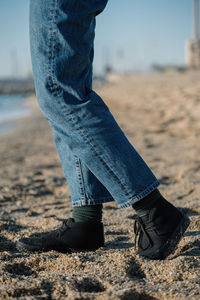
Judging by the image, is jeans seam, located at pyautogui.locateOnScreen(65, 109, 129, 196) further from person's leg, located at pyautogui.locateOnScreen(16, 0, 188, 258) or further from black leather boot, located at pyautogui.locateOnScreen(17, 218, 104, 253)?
black leather boot, located at pyautogui.locateOnScreen(17, 218, 104, 253)

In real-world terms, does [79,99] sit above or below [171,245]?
above

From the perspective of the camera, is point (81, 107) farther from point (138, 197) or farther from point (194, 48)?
point (194, 48)

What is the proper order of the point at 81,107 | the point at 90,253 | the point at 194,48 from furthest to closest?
the point at 194,48 < the point at 90,253 < the point at 81,107

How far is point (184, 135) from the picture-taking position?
4.80 metres

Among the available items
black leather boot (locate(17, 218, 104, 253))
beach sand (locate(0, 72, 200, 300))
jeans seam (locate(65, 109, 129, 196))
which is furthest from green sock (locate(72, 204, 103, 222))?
jeans seam (locate(65, 109, 129, 196))

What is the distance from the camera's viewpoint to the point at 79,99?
116 centimetres

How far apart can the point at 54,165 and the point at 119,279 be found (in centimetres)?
249

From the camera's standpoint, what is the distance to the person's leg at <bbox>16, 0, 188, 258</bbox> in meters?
1.12

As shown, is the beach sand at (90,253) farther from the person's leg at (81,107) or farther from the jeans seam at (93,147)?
the jeans seam at (93,147)

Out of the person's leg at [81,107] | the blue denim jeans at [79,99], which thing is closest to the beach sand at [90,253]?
the person's leg at [81,107]

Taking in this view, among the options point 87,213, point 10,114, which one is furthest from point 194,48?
point 87,213

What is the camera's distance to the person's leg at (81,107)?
1.12 meters

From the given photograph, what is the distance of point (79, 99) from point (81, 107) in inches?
1.2

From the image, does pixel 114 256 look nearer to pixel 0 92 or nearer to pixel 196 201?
pixel 196 201
